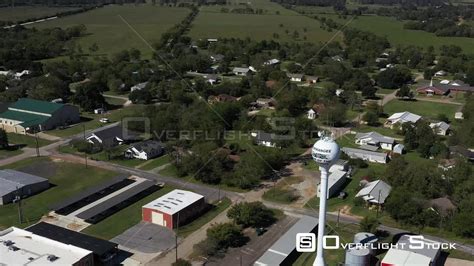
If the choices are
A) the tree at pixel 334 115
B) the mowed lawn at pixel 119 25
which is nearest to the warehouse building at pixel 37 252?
the tree at pixel 334 115

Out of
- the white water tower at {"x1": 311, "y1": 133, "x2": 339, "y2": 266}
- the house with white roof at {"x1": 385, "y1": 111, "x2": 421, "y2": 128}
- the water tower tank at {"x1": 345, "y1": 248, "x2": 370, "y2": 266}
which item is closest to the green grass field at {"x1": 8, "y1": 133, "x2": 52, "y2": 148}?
the white water tower at {"x1": 311, "y1": 133, "x2": 339, "y2": 266}

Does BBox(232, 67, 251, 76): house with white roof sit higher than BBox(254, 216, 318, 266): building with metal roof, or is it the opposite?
BBox(232, 67, 251, 76): house with white roof

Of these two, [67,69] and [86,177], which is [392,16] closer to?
[67,69]

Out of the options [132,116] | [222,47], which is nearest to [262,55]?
[222,47]

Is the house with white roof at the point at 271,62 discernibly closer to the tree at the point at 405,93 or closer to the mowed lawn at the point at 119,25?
the mowed lawn at the point at 119,25

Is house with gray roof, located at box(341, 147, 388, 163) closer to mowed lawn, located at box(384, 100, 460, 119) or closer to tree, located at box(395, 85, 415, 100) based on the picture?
mowed lawn, located at box(384, 100, 460, 119)
